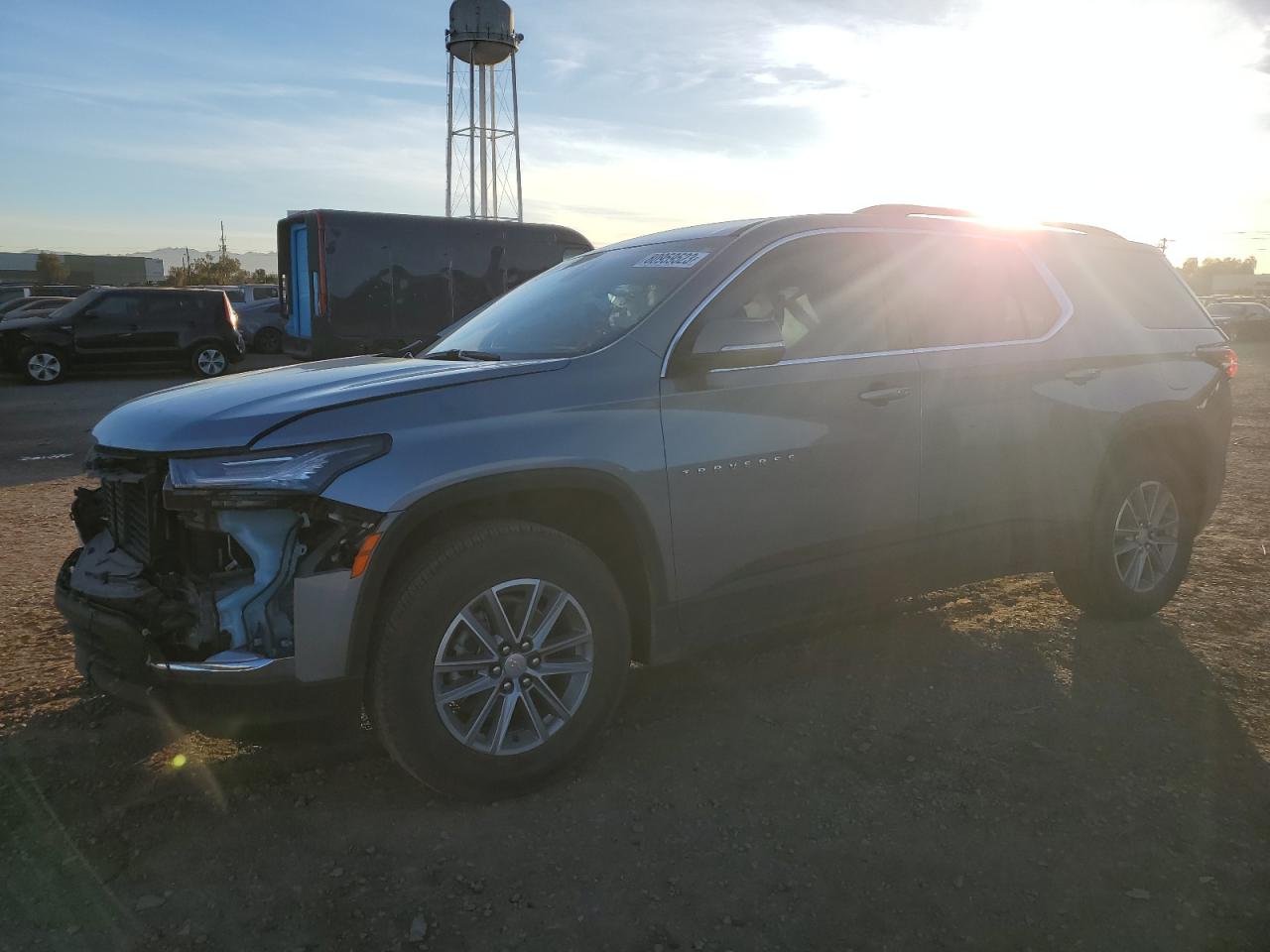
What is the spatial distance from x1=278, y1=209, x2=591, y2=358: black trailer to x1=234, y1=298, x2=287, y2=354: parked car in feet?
35.2

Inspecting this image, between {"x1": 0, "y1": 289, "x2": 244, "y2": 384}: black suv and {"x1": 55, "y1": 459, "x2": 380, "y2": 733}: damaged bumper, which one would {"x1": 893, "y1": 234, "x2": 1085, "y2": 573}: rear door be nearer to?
{"x1": 55, "y1": 459, "x2": 380, "y2": 733}: damaged bumper

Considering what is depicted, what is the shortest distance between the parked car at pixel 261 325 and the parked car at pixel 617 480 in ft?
75.1

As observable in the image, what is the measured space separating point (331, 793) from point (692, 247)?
2336 millimetres

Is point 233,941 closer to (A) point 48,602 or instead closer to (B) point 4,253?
(A) point 48,602

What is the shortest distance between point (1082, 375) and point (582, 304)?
89.9 inches

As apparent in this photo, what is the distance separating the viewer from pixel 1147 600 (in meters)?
4.92

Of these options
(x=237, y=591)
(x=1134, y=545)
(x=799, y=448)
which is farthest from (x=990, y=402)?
(x=237, y=591)

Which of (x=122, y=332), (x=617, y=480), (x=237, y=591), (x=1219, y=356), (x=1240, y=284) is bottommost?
(x=237, y=591)

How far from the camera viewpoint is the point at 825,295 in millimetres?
3990

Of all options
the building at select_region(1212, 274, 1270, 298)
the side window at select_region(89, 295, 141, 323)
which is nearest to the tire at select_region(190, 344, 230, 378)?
the side window at select_region(89, 295, 141, 323)

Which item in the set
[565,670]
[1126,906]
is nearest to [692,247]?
[565,670]

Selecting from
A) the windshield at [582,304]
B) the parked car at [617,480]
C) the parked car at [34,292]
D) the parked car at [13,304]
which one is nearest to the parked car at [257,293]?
the parked car at [34,292]

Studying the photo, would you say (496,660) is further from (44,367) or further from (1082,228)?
(44,367)

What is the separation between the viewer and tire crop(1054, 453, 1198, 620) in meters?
4.67
